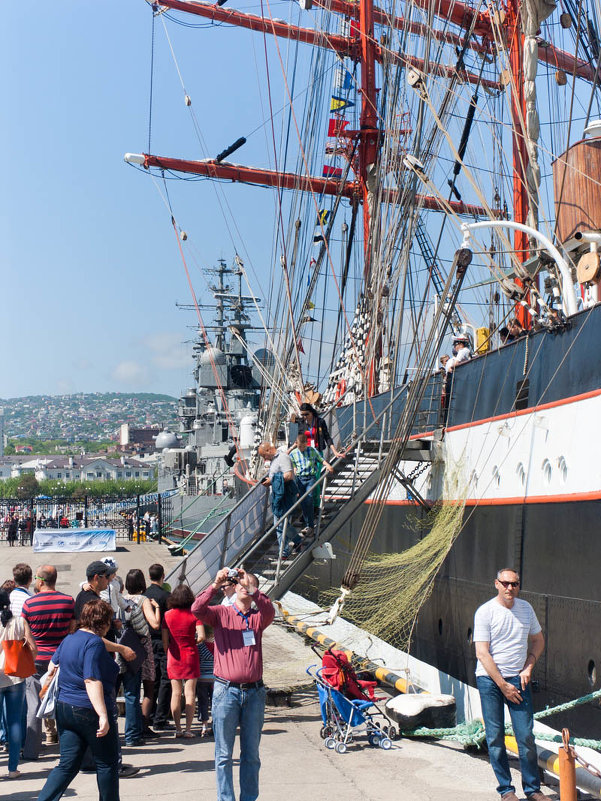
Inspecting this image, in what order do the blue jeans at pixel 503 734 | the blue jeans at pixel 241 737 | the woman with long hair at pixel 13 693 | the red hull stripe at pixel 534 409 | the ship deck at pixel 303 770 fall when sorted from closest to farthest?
the blue jeans at pixel 241 737
the blue jeans at pixel 503 734
the ship deck at pixel 303 770
the woman with long hair at pixel 13 693
the red hull stripe at pixel 534 409

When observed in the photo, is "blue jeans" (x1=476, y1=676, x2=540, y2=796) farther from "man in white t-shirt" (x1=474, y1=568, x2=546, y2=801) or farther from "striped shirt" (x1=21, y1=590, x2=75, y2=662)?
"striped shirt" (x1=21, y1=590, x2=75, y2=662)

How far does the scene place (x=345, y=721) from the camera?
7.50 metres

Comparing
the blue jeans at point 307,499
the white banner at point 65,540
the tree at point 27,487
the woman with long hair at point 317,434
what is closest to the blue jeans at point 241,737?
the blue jeans at point 307,499

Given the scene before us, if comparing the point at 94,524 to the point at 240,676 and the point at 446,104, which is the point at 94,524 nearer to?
the point at 446,104

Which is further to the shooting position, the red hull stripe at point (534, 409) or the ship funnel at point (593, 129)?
the ship funnel at point (593, 129)

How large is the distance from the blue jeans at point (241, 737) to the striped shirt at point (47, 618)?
77.3 inches

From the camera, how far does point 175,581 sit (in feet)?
38.0

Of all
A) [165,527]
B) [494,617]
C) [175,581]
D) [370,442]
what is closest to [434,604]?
[370,442]

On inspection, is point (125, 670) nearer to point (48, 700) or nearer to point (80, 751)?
point (48, 700)

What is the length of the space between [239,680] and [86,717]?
90 centimetres

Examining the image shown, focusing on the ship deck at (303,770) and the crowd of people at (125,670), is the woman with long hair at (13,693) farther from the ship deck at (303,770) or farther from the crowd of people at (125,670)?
the ship deck at (303,770)

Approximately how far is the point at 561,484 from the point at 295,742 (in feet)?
10.9

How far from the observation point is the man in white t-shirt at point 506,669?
5754 mm

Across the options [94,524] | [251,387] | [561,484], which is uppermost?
[251,387]
